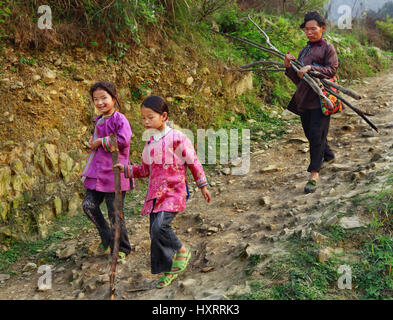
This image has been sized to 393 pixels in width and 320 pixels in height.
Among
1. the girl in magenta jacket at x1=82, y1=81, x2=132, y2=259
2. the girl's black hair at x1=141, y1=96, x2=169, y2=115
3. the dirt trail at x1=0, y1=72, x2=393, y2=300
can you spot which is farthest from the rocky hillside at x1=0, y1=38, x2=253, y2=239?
the girl's black hair at x1=141, y1=96, x2=169, y2=115

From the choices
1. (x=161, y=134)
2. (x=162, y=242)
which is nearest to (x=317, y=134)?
(x=161, y=134)

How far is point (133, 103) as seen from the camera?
198 inches

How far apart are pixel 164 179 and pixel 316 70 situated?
1910mm

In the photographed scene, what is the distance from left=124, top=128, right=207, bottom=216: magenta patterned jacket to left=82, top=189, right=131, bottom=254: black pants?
55 centimetres

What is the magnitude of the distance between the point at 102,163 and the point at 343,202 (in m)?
1.98

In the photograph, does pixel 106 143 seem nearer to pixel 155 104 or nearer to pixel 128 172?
pixel 128 172

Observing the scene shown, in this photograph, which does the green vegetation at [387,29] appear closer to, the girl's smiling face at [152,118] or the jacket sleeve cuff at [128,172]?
the girl's smiling face at [152,118]

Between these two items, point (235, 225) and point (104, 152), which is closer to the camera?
point (104, 152)

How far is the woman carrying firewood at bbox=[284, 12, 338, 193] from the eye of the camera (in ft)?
11.6

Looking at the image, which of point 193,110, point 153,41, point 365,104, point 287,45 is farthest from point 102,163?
point 287,45

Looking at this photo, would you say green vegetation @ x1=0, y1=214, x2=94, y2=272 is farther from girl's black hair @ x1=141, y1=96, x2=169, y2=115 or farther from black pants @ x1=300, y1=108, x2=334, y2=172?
black pants @ x1=300, y1=108, x2=334, y2=172

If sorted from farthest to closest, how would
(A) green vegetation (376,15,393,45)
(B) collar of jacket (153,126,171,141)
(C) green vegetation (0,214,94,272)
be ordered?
(A) green vegetation (376,15,393,45) < (C) green vegetation (0,214,94,272) < (B) collar of jacket (153,126,171,141)

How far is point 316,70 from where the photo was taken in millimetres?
3449

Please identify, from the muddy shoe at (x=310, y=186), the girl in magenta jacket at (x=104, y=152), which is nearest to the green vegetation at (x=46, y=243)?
the girl in magenta jacket at (x=104, y=152)
